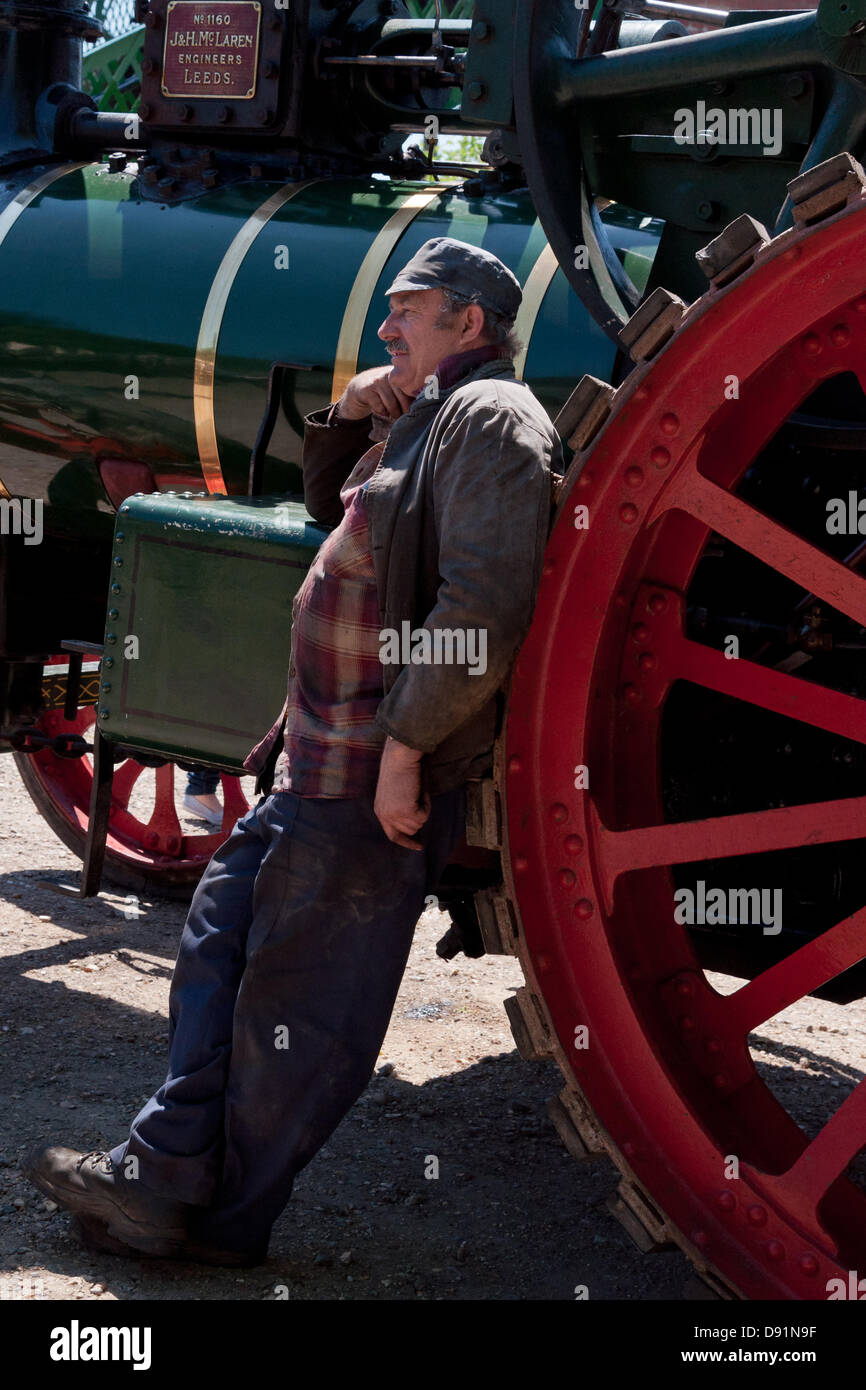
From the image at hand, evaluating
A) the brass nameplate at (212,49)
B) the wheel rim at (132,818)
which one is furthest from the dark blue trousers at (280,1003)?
the wheel rim at (132,818)

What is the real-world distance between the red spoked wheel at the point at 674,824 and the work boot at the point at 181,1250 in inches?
27.3

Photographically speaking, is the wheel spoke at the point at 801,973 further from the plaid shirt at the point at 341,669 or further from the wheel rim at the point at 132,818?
the wheel rim at the point at 132,818

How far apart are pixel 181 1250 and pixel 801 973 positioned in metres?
1.11

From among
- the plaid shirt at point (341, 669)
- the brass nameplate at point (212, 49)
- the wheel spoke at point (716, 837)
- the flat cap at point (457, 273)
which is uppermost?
the brass nameplate at point (212, 49)

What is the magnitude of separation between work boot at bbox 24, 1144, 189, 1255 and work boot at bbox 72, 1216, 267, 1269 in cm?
1

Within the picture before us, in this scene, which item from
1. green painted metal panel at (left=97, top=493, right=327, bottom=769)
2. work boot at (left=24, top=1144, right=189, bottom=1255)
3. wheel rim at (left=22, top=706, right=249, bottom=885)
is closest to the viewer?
work boot at (left=24, top=1144, right=189, bottom=1255)

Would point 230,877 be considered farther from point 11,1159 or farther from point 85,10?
point 85,10

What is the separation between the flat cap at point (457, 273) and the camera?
96.5 inches

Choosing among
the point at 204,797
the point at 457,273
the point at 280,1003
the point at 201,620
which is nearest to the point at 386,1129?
the point at 280,1003

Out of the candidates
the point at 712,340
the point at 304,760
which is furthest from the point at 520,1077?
the point at 712,340

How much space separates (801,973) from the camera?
2.28 meters

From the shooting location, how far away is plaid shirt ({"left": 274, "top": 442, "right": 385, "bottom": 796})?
2.50m

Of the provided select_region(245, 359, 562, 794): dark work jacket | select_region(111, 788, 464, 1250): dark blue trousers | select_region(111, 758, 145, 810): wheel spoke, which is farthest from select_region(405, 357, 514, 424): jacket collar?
select_region(111, 758, 145, 810): wheel spoke

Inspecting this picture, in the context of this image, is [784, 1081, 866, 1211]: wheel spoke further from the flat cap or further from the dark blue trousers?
the flat cap
